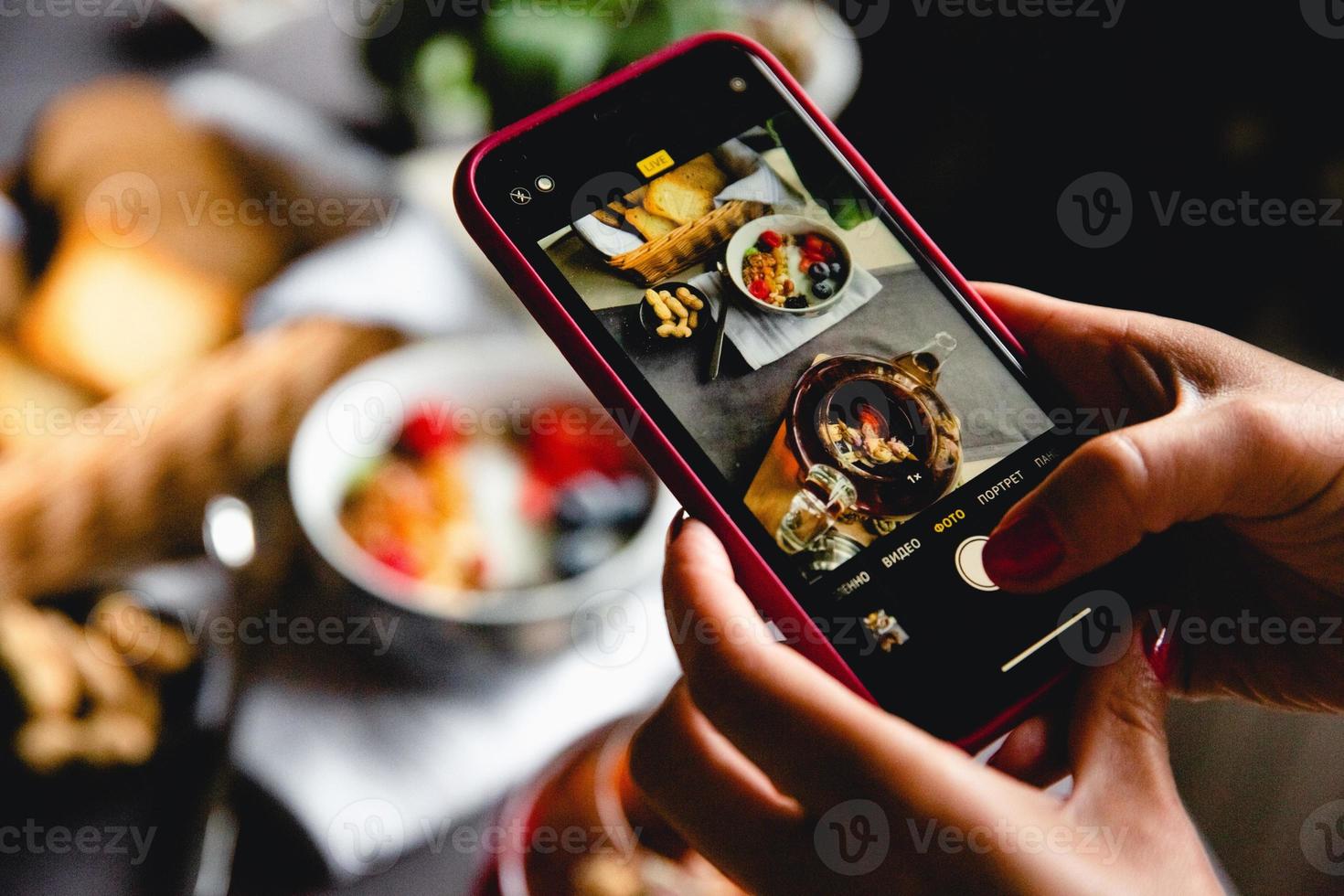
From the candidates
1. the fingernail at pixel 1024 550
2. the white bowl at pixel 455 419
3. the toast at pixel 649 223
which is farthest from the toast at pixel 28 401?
the fingernail at pixel 1024 550

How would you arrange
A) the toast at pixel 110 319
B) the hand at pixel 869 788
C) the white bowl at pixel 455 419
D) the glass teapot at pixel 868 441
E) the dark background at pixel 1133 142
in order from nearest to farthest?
the hand at pixel 869 788, the glass teapot at pixel 868 441, the white bowl at pixel 455 419, the toast at pixel 110 319, the dark background at pixel 1133 142

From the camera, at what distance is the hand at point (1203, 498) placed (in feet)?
1.51

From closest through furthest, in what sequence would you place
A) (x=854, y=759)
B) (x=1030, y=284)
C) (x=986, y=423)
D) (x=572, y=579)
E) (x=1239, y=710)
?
(x=854, y=759) < (x=986, y=423) < (x=572, y=579) < (x=1239, y=710) < (x=1030, y=284)

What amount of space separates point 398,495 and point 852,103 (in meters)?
0.69

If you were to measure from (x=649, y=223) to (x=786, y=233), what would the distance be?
0.08 meters

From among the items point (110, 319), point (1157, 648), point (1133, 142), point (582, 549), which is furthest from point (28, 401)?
point (1133, 142)

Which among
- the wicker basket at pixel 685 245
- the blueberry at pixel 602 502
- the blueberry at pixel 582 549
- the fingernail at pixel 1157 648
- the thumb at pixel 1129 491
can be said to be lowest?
the blueberry at pixel 582 549

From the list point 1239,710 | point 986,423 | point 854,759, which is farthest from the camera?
point 1239,710

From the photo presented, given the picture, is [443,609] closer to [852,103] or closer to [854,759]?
[854,759]

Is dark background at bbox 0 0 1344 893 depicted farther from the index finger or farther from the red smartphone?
the index finger

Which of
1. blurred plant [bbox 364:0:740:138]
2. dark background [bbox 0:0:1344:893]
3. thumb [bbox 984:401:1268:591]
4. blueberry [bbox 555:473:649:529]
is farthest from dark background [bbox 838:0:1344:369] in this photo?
thumb [bbox 984:401:1268:591]

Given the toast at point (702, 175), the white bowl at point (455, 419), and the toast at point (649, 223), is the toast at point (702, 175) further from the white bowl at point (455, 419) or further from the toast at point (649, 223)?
the white bowl at point (455, 419)

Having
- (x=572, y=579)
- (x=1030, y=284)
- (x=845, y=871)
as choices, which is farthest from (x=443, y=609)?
(x=1030, y=284)

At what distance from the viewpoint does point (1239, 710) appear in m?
0.96
